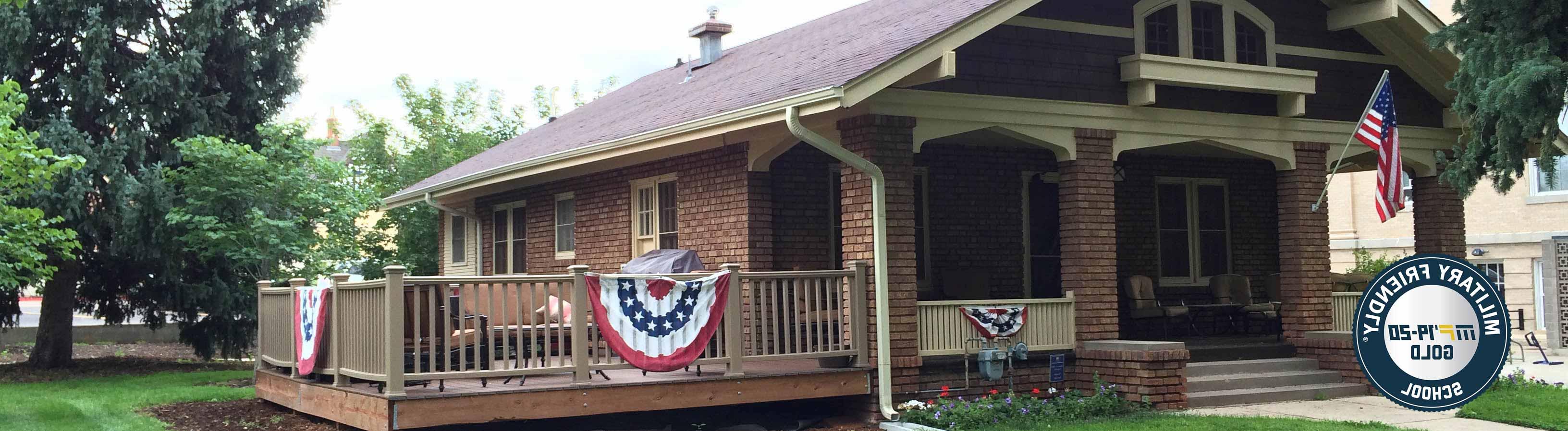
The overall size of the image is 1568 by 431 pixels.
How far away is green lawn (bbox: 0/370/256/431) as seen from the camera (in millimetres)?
11555

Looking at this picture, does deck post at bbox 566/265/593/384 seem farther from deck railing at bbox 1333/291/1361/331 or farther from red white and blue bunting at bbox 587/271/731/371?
deck railing at bbox 1333/291/1361/331

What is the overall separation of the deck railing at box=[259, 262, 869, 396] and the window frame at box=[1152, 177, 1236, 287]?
4918 mm

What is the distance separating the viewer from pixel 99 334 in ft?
87.0

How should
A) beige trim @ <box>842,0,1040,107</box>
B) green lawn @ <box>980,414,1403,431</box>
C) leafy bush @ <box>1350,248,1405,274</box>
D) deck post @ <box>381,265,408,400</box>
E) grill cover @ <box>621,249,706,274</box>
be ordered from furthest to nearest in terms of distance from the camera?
1. leafy bush @ <box>1350,248,1405,274</box>
2. grill cover @ <box>621,249,706,274</box>
3. beige trim @ <box>842,0,1040,107</box>
4. green lawn @ <box>980,414,1403,431</box>
5. deck post @ <box>381,265,408,400</box>

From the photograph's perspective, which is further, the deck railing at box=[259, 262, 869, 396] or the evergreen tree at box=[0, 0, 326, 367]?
the evergreen tree at box=[0, 0, 326, 367]

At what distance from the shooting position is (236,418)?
39.9ft

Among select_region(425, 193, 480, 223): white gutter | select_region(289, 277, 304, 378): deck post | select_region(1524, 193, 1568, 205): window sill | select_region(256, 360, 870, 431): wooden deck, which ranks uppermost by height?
select_region(1524, 193, 1568, 205): window sill

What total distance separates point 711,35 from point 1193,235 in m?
7.37

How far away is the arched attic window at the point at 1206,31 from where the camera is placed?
486 inches

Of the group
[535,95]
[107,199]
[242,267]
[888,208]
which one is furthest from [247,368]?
[535,95]

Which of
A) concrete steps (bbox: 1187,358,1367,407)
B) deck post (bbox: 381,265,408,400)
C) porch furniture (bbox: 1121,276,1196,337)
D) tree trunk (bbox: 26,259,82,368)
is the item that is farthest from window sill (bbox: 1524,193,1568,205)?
tree trunk (bbox: 26,259,82,368)

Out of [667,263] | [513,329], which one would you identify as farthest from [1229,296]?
[513,329]

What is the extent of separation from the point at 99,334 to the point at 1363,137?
79.9 ft

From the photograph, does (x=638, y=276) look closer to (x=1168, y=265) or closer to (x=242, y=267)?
(x=1168, y=265)
